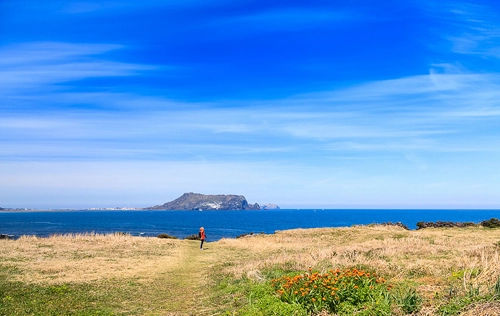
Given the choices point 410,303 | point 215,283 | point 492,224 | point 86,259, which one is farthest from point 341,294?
point 492,224

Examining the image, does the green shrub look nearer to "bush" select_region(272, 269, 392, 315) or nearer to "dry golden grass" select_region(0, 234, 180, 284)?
"bush" select_region(272, 269, 392, 315)

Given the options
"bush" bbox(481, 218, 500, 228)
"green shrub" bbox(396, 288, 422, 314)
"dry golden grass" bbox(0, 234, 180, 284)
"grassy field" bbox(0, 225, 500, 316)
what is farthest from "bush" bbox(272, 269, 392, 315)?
"bush" bbox(481, 218, 500, 228)

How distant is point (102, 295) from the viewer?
15.2 metres

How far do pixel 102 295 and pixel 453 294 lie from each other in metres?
12.1

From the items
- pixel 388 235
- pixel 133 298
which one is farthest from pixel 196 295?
pixel 388 235

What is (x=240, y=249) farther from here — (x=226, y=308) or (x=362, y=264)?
A: (x=226, y=308)

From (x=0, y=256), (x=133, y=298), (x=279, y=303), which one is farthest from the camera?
(x=0, y=256)

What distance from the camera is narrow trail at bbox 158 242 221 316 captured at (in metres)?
13.2

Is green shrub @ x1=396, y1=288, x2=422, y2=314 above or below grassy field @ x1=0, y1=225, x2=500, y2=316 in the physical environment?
above

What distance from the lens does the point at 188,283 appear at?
59.3 ft

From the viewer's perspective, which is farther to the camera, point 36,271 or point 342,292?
point 36,271

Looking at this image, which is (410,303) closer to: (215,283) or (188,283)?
(215,283)

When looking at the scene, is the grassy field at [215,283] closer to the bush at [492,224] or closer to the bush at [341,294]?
the bush at [341,294]

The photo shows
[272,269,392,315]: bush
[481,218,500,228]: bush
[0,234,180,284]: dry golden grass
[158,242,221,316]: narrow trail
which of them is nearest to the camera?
[272,269,392,315]: bush
